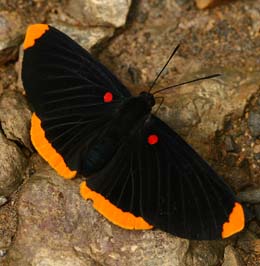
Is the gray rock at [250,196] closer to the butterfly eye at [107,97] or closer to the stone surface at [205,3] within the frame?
the butterfly eye at [107,97]

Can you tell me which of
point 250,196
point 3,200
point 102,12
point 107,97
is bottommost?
point 250,196

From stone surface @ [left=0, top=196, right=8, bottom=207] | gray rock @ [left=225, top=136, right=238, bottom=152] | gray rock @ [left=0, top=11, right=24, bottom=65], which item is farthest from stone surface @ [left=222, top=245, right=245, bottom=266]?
gray rock @ [left=0, top=11, right=24, bottom=65]

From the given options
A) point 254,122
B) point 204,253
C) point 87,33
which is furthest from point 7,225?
point 254,122

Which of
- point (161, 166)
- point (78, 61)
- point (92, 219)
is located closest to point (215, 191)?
point (161, 166)

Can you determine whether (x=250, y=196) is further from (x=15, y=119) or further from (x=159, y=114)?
(x=15, y=119)

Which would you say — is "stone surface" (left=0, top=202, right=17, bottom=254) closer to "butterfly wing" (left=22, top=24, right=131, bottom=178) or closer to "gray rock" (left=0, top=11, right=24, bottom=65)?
"butterfly wing" (left=22, top=24, right=131, bottom=178)
